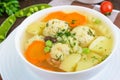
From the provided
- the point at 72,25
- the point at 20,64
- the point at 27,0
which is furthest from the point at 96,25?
the point at 27,0

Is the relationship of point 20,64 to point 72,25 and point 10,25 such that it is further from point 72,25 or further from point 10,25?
point 10,25

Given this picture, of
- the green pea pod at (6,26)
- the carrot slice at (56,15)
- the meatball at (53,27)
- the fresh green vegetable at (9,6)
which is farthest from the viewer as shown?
the fresh green vegetable at (9,6)

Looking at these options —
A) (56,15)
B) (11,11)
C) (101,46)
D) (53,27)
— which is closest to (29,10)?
(11,11)

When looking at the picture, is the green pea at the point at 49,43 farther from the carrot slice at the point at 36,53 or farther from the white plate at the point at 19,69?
the white plate at the point at 19,69

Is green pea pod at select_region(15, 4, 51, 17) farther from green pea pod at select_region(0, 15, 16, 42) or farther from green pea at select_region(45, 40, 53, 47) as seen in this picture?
green pea at select_region(45, 40, 53, 47)

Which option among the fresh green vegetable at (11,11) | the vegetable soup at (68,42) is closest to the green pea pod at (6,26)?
the fresh green vegetable at (11,11)

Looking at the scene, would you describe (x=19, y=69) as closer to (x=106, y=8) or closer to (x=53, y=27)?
(x=53, y=27)

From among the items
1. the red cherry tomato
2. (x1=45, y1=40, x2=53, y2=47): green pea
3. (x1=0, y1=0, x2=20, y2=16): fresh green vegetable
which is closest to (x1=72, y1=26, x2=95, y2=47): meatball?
(x1=45, y1=40, x2=53, y2=47): green pea
